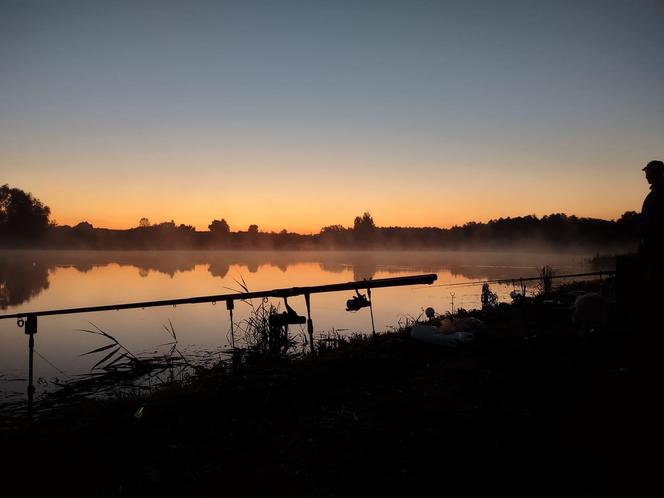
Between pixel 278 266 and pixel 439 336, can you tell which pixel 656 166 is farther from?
pixel 278 266

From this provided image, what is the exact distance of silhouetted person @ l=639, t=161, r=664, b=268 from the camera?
7273mm

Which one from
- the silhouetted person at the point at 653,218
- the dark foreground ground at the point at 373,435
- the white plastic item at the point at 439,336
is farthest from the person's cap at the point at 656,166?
the white plastic item at the point at 439,336

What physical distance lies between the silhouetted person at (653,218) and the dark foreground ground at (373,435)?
57.7 inches

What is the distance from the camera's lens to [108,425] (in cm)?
639

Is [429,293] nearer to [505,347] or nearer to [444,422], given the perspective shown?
[505,347]

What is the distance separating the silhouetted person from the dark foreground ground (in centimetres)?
147

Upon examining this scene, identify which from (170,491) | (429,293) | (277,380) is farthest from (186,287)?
(170,491)

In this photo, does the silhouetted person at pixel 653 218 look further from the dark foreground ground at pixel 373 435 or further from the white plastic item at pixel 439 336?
the white plastic item at pixel 439 336

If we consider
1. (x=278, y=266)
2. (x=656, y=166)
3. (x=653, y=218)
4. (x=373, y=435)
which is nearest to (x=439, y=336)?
(x=653, y=218)

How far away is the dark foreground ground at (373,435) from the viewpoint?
443 cm

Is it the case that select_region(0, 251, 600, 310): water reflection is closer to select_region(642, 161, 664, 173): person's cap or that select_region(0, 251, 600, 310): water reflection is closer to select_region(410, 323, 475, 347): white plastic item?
select_region(410, 323, 475, 347): white plastic item

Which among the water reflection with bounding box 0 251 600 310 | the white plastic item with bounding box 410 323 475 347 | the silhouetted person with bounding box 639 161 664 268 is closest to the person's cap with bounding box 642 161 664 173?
the silhouetted person with bounding box 639 161 664 268

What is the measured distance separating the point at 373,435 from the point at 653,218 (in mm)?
6862

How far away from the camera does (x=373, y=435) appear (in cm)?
558
